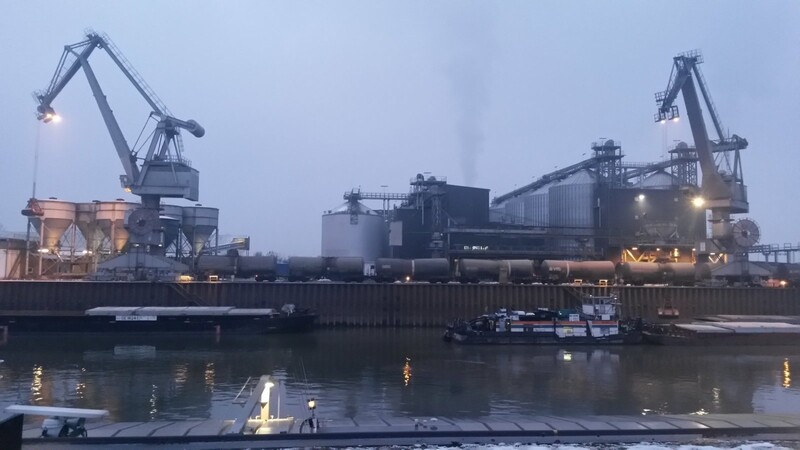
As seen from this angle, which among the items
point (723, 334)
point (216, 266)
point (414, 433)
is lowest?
point (723, 334)

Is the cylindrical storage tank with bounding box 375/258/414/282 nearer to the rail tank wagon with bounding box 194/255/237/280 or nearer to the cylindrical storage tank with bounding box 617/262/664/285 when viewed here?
the rail tank wagon with bounding box 194/255/237/280

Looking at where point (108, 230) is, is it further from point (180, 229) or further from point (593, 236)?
point (593, 236)

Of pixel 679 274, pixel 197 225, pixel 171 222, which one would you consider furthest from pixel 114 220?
pixel 679 274

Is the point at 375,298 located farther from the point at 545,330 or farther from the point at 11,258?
the point at 11,258

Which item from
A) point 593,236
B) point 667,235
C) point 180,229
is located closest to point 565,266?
point 593,236

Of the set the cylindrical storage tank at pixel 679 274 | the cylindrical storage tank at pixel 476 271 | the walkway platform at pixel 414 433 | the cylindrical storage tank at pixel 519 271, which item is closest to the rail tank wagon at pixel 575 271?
the cylindrical storage tank at pixel 519 271

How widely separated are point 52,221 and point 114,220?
214 inches

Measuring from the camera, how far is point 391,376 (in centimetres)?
2517

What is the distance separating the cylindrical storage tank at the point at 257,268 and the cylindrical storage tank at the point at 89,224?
777 inches

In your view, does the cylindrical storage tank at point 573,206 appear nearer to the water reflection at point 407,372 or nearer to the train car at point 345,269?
the train car at point 345,269

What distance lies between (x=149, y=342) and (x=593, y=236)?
43059 mm

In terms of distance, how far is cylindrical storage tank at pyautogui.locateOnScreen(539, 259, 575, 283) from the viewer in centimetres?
5272

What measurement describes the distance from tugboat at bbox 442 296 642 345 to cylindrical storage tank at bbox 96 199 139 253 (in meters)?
39.3

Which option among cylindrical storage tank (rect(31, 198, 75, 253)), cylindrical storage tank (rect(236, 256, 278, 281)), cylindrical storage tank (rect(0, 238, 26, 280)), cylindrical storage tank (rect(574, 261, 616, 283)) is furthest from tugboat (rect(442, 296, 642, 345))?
cylindrical storage tank (rect(31, 198, 75, 253))
